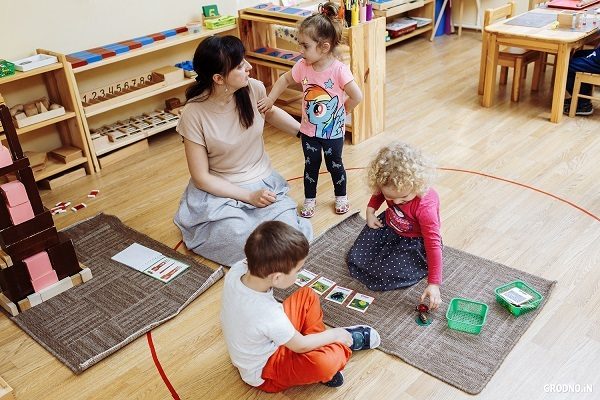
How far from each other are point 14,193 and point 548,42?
3.37 metres

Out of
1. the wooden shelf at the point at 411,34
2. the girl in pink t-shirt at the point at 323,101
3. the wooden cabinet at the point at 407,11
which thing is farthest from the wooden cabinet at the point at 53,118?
the wooden shelf at the point at 411,34

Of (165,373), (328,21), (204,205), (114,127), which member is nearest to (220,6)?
(114,127)

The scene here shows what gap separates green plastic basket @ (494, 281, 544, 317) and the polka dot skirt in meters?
0.33

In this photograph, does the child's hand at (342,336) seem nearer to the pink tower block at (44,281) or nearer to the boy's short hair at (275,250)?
the boy's short hair at (275,250)

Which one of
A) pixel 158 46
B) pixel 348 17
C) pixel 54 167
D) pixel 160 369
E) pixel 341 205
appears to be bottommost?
pixel 160 369

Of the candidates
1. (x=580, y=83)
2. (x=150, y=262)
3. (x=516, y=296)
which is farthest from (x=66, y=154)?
(x=580, y=83)

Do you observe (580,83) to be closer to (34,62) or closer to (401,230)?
(401,230)

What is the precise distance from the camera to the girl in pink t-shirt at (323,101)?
2994 mm

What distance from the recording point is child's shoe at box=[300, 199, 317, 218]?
3.22m

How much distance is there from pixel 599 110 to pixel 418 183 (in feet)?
8.80

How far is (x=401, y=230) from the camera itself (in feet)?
8.41

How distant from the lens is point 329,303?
2525 millimetres

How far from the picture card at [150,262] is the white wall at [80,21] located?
1566 mm

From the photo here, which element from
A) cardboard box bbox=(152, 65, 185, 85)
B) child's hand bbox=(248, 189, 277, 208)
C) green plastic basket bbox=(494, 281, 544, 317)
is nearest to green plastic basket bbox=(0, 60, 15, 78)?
cardboard box bbox=(152, 65, 185, 85)
